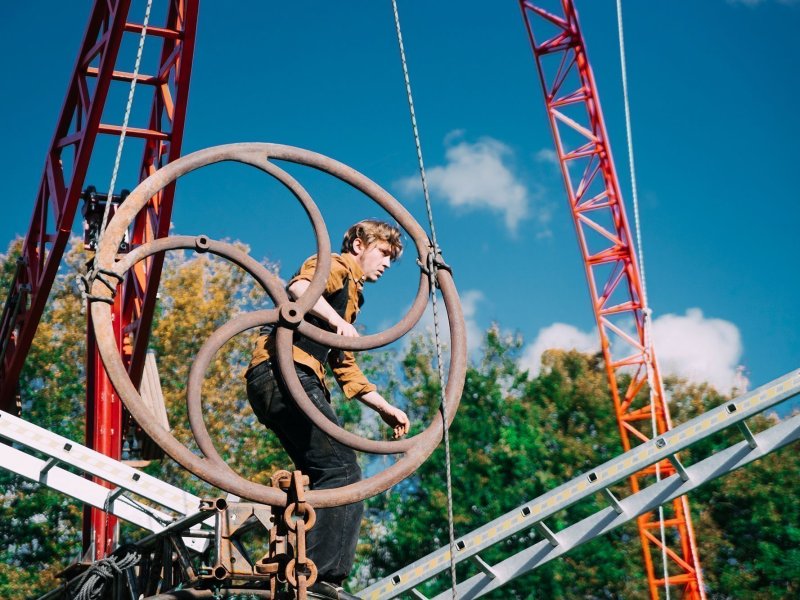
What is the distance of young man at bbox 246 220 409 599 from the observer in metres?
3.10

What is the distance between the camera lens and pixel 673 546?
2130cm

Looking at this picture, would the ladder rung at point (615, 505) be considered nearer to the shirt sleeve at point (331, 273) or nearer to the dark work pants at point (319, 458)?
the dark work pants at point (319, 458)

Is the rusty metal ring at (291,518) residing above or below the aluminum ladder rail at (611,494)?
below

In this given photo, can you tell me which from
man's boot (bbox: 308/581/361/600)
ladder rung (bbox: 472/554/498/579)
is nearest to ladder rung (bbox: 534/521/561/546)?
ladder rung (bbox: 472/554/498/579)

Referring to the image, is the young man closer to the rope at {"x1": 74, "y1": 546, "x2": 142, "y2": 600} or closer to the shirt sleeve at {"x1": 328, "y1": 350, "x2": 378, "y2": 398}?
the shirt sleeve at {"x1": 328, "y1": 350, "x2": 378, "y2": 398}

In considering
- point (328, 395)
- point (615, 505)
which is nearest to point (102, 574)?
point (328, 395)

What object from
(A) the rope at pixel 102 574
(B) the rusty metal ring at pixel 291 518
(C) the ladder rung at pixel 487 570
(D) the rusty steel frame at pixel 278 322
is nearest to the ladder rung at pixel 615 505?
(C) the ladder rung at pixel 487 570

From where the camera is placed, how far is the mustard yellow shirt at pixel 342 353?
3270 millimetres

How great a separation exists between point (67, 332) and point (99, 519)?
519 inches

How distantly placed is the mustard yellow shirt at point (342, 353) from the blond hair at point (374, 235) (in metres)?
0.10

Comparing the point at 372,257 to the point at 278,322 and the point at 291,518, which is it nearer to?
the point at 278,322

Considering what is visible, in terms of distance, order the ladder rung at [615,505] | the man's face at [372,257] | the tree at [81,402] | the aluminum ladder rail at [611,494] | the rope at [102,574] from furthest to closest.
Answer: the tree at [81,402], the ladder rung at [615,505], the aluminum ladder rail at [611,494], the rope at [102,574], the man's face at [372,257]

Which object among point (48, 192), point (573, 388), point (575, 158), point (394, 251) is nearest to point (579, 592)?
point (573, 388)

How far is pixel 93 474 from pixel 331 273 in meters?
2.65
